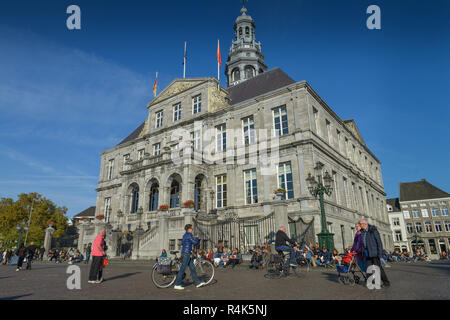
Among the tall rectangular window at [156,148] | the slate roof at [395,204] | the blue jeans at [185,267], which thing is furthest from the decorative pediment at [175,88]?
the slate roof at [395,204]

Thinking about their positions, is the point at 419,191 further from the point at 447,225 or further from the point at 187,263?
the point at 187,263

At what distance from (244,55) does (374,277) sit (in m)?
38.0

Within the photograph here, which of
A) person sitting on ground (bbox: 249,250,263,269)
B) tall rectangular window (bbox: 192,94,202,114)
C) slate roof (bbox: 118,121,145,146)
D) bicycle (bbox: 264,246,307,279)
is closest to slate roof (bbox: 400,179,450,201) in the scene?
tall rectangular window (bbox: 192,94,202,114)

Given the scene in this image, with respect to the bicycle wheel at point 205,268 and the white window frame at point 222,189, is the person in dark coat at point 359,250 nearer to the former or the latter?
the bicycle wheel at point 205,268

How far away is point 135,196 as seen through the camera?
29.0 m

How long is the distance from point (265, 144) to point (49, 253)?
80.9 ft

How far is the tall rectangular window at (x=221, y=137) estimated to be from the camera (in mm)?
25156

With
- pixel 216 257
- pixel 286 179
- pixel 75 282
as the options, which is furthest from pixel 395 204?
pixel 75 282

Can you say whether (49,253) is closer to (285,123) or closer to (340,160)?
(285,123)

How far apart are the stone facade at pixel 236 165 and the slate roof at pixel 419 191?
1124 inches

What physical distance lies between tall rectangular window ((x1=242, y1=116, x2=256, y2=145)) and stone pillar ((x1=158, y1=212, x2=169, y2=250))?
952 cm

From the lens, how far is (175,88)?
3030 cm
